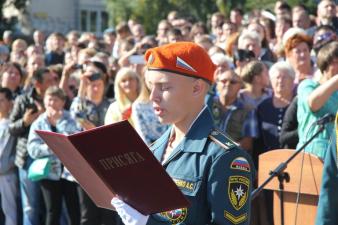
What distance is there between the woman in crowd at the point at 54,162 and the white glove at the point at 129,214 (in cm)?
527

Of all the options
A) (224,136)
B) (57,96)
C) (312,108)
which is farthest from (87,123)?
(224,136)

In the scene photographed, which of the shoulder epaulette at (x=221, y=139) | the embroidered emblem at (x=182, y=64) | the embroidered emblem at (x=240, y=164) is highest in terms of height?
the embroidered emblem at (x=182, y=64)

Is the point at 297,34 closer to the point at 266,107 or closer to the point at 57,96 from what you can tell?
the point at 266,107

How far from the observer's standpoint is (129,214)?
11.6 ft

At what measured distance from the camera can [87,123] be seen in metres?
8.62

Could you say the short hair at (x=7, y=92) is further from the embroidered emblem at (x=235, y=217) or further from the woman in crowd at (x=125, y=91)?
the embroidered emblem at (x=235, y=217)

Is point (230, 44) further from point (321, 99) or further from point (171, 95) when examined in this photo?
point (171, 95)

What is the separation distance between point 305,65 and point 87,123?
239cm

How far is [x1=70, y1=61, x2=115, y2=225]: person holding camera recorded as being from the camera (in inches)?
340

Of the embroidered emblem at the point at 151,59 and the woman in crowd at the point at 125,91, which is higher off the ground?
the embroidered emblem at the point at 151,59

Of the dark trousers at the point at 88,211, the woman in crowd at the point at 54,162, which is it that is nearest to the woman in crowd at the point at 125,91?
the woman in crowd at the point at 54,162

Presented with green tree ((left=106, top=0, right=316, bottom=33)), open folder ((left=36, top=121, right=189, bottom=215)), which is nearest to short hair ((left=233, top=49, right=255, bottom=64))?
open folder ((left=36, top=121, right=189, bottom=215))

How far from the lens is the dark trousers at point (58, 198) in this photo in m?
8.88

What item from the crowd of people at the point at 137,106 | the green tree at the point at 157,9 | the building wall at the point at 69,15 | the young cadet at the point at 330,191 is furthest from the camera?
the building wall at the point at 69,15
